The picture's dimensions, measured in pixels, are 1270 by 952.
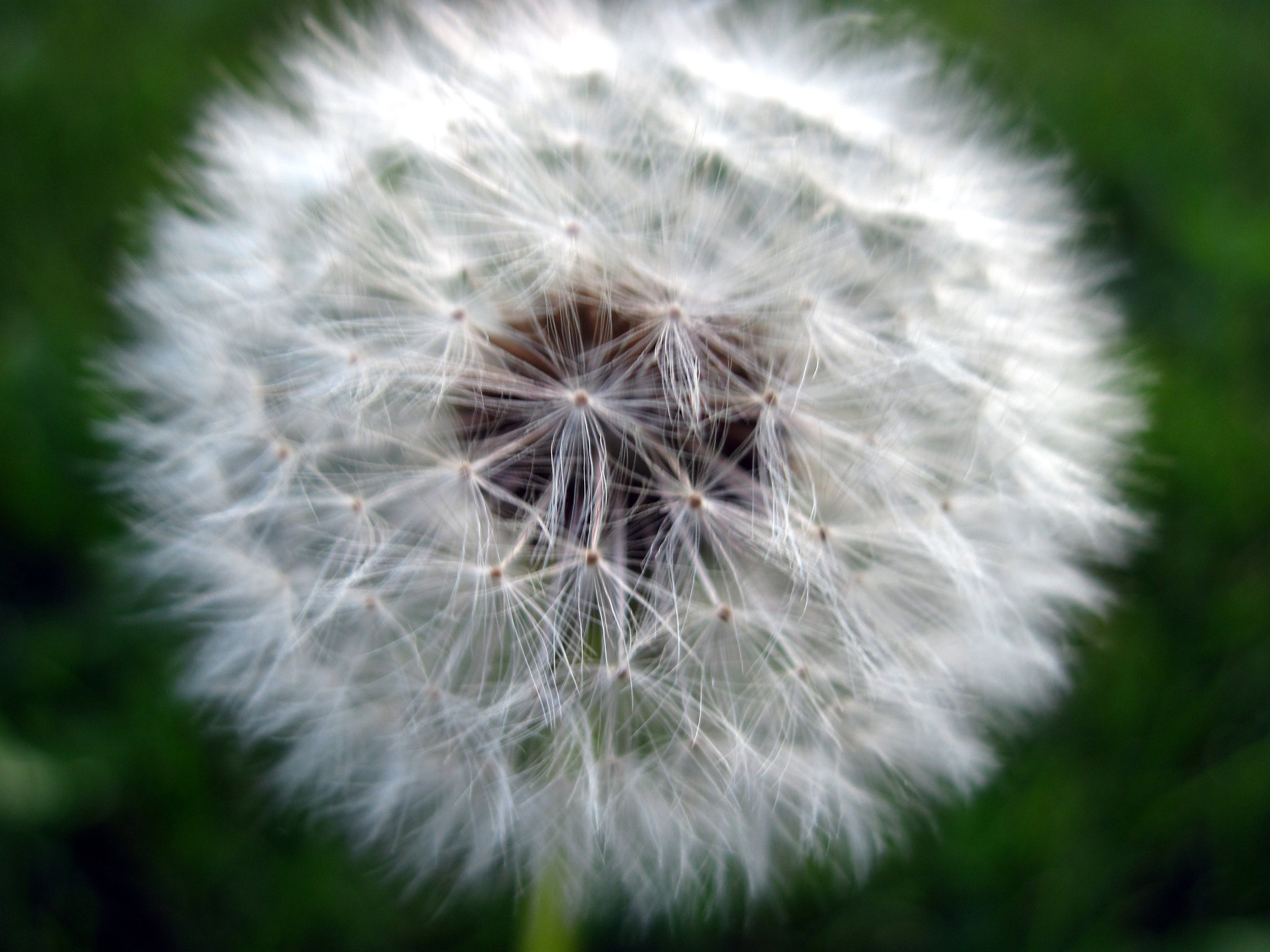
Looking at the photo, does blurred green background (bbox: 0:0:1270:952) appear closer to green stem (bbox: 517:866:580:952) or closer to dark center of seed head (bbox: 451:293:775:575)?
green stem (bbox: 517:866:580:952)

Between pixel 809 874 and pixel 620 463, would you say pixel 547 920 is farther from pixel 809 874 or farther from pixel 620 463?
pixel 620 463

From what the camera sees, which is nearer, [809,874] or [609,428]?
[609,428]

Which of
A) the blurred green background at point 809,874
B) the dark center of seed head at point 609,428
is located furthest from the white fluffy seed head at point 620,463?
the blurred green background at point 809,874

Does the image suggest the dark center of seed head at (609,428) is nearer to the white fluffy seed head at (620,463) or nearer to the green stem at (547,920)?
the white fluffy seed head at (620,463)

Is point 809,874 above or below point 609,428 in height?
below

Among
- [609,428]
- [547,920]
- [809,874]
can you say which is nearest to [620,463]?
[609,428]

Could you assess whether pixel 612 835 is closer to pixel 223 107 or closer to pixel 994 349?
pixel 994 349

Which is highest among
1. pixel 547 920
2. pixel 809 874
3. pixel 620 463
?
pixel 620 463

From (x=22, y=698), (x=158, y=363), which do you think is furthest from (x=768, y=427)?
(x=22, y=698)
